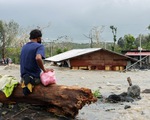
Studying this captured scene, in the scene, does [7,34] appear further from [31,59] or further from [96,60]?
[31,59]

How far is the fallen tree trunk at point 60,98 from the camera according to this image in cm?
734

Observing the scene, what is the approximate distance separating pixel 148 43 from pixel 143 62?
1914 centimetres

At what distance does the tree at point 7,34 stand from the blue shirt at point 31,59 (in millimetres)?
47901

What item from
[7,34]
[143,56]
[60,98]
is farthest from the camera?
[7,34]

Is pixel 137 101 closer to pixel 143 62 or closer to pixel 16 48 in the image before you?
pixel 143 62

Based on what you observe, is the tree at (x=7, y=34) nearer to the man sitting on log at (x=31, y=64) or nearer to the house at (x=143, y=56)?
the house at (x=143, y=56)

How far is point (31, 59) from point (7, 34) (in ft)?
165

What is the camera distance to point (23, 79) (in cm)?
766

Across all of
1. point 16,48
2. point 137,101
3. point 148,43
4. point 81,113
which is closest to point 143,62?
point 148,43

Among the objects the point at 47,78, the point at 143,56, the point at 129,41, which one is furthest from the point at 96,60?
the point at 129,41

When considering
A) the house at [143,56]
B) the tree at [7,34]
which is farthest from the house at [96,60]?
the tree at [7,34]

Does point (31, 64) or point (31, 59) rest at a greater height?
point (31, 59)

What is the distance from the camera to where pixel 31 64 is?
7.53 meters

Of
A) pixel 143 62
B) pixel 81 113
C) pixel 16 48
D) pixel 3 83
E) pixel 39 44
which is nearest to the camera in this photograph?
pixel 39 44
